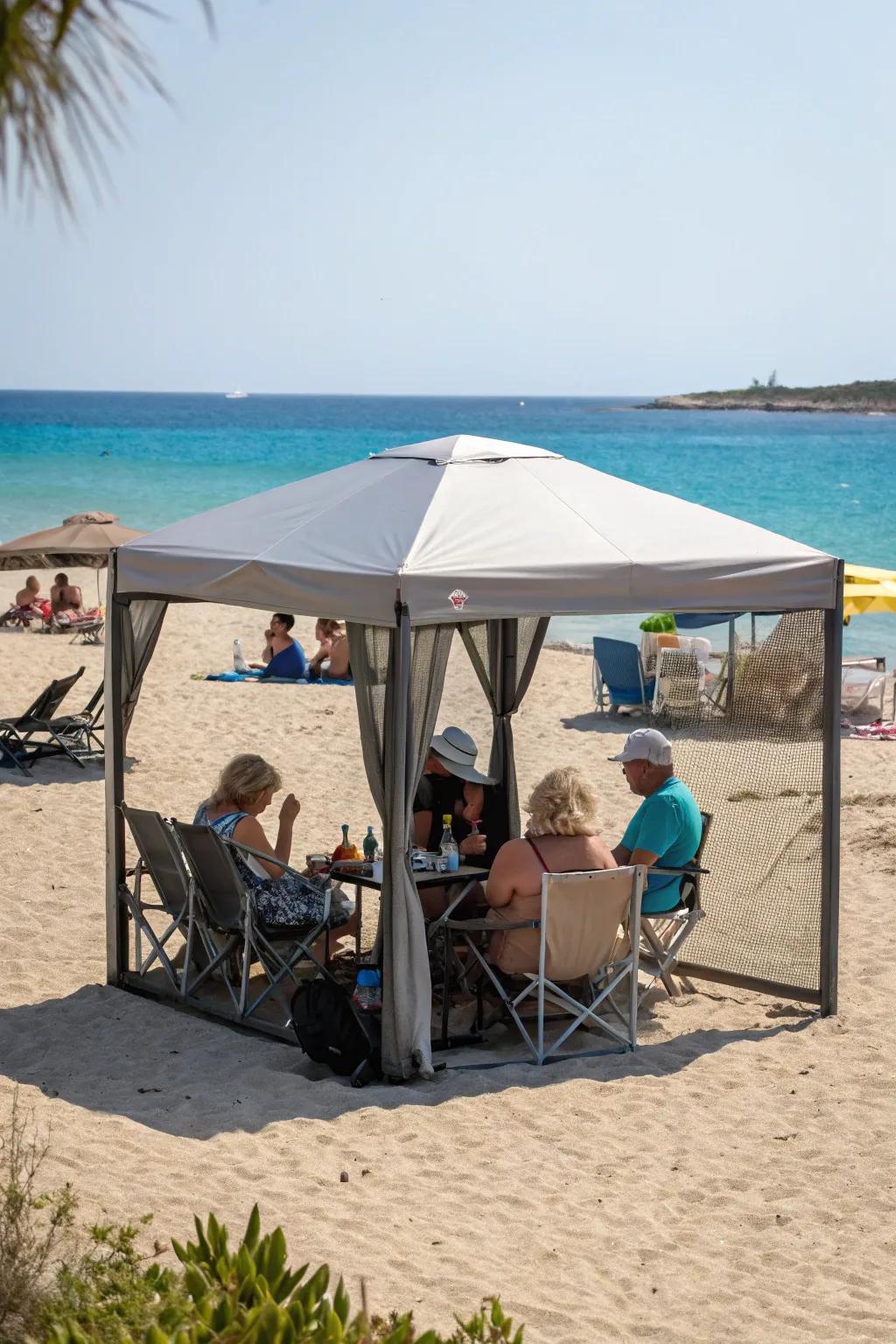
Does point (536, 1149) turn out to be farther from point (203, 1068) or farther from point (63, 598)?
point (63, 598)

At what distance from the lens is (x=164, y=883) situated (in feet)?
20.0

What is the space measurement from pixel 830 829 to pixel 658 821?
29.9 inches

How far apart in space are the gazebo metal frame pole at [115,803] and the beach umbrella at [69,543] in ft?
26.8

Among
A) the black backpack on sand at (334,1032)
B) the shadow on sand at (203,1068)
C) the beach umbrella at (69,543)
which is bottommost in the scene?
the shadow on sand at (203,1068)

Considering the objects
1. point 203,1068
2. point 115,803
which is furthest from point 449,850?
point 115,803

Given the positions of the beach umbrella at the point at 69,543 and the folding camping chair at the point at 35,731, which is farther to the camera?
the beach umbrella at the point at 69,543

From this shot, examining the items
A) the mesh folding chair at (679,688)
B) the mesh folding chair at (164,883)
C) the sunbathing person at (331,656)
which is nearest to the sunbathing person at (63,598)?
the sunbathing person at (331,656)

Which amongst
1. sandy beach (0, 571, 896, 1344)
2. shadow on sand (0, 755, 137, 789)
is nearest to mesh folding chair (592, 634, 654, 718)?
shadow on sand (0, 755, 137, 789)

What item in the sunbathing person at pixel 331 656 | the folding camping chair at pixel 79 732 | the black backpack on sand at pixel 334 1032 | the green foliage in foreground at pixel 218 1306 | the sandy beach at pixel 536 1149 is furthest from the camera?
the sunbathing person at pixel 331 656

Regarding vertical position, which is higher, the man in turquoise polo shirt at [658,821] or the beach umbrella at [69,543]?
the beach umbrella at [69,543]

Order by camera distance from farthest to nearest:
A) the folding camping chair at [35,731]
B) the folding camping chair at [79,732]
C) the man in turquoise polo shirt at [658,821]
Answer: the folding camping chair at [79,732] < the folding camping chair at [35,731] < the man in turquoise polo shirt at [658,821]

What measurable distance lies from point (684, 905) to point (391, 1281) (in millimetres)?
2665

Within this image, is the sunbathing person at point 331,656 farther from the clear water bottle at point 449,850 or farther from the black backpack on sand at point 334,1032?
the black backpack on sand at point 334,1032

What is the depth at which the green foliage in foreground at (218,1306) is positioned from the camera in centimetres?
282
